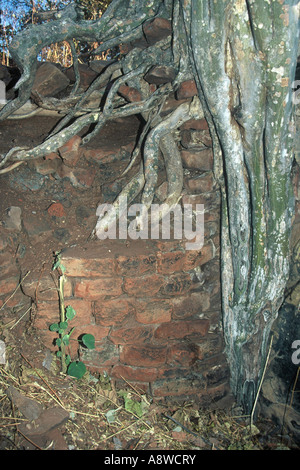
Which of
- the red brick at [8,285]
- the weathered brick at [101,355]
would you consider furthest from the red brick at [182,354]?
the red brick at [8,285]

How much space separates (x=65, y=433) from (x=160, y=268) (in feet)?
3.45

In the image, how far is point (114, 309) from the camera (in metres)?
2.41

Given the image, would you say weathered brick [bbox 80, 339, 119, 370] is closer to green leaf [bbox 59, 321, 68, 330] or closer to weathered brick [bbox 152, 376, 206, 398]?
green leaf [bbox 59, 321, 68, 330]

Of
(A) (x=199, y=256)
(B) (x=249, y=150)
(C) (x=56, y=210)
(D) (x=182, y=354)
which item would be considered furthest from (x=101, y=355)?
(B) (x=249, y=150)

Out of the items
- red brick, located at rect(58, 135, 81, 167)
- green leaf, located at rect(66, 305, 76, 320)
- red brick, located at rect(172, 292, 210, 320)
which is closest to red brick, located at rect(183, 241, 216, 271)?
red brick, located at rect(172, 292, 210, 320)

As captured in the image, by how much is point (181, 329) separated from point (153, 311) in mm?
251

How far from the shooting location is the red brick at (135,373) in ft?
8.24

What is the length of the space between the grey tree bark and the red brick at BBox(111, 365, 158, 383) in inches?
21.6

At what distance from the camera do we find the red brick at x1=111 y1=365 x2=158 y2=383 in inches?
98.9

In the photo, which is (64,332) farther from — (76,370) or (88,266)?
(88,266)

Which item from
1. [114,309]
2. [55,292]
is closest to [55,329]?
[55,292]

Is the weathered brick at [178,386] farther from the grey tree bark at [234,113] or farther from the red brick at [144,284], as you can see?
the red brick at [144,284]

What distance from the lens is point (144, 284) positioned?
7.89ft
